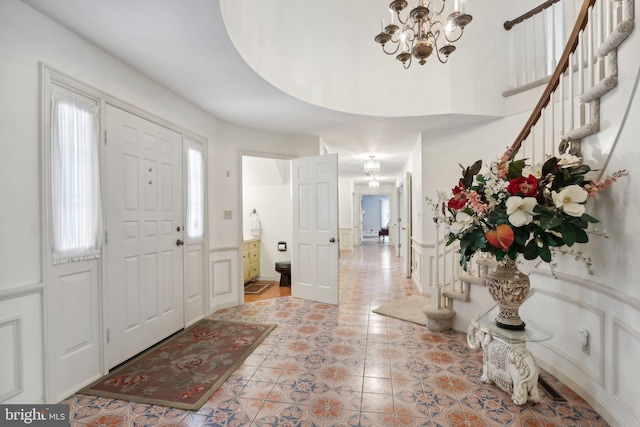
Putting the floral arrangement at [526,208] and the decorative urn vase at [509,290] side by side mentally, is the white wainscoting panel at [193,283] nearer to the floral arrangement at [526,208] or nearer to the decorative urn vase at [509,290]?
the floral arrangement at [526,208]

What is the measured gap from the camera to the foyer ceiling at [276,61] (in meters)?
1.89

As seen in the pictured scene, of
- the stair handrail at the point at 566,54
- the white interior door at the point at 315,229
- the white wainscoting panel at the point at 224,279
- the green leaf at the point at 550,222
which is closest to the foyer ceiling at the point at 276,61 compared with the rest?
the white interior door at the point at 315,229

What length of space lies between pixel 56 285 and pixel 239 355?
1.47 meters

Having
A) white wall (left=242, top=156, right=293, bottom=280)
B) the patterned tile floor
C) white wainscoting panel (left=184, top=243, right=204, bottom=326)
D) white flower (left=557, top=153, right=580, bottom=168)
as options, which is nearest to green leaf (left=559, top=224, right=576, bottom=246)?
white flower (left=557, top=153, right=580, bottom=168)

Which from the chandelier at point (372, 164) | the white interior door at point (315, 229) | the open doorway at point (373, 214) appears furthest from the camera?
the open doorway at point (373, 214)

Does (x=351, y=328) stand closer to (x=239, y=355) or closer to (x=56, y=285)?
(x=239, y=355)

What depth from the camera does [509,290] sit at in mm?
1885

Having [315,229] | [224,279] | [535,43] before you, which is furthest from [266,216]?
[535,43]

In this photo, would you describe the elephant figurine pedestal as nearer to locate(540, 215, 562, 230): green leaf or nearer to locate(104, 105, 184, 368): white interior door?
locate(540, 215, 562, 230): green leaf

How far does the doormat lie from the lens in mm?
4767

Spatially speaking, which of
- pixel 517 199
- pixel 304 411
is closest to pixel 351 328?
pixel 304 411

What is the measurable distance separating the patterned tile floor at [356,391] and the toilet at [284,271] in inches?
69.7

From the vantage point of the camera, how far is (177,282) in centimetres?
313

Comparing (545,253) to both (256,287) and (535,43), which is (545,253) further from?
(256,287)
